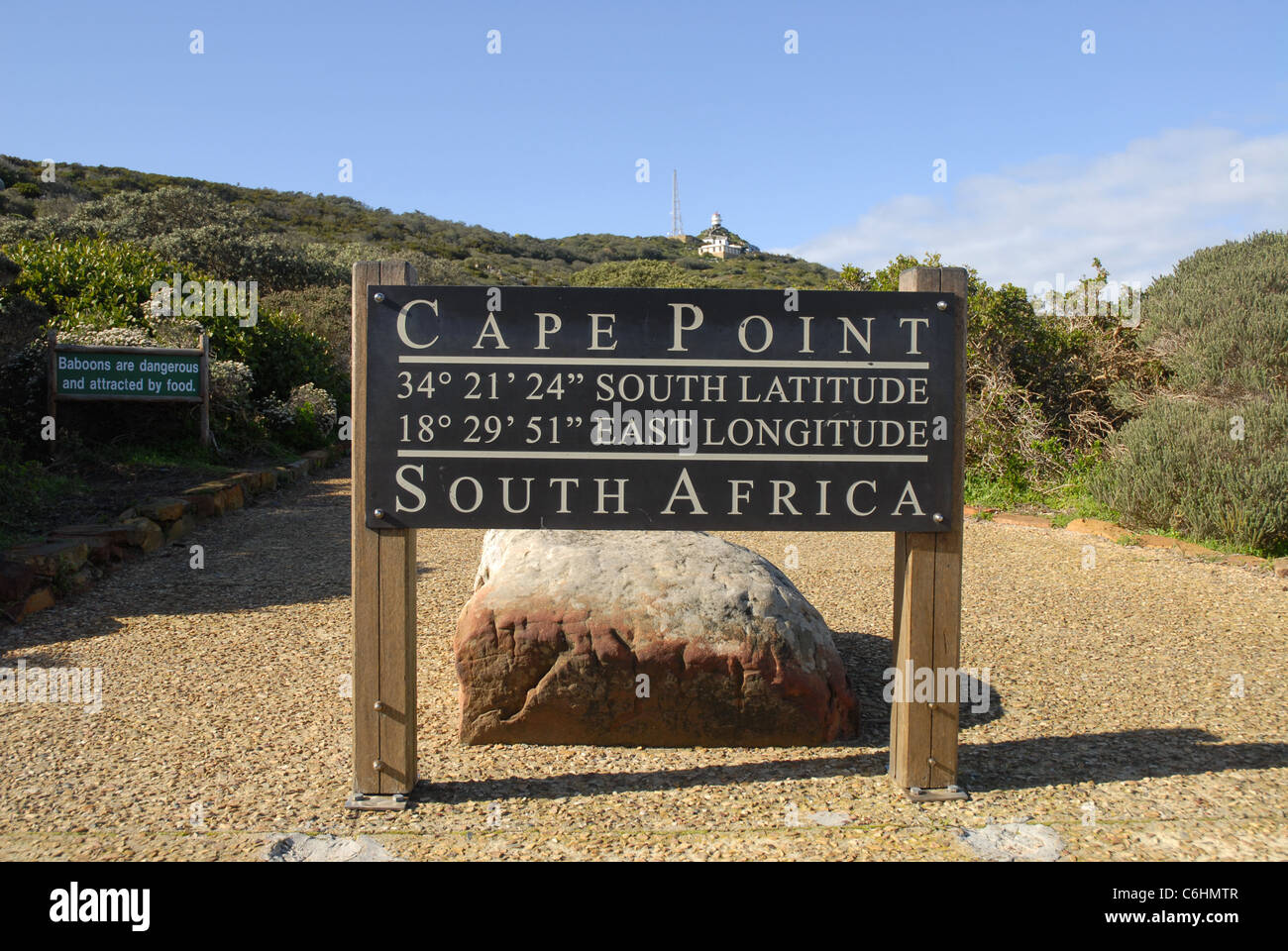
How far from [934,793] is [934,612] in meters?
0.64

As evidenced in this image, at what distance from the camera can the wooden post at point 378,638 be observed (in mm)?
3115

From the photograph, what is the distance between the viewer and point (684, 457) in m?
3.16

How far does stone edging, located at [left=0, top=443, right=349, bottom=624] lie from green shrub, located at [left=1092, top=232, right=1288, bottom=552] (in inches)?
325

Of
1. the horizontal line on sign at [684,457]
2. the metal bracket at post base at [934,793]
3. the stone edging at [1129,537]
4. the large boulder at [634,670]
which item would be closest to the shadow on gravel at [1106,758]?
the metal bracket at post base at [934,793]

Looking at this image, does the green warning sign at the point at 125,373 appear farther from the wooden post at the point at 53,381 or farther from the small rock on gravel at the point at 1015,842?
the small rock on gravel at the point at 1015,842

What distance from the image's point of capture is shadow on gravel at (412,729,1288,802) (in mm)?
3277

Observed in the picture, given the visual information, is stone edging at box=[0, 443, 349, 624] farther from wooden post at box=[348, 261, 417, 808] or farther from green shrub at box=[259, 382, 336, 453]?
wooden post at box=[348, 261, 417, 808]

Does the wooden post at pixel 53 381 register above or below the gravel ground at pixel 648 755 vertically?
above

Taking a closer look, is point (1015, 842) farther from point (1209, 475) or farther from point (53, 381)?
point (53, 381)

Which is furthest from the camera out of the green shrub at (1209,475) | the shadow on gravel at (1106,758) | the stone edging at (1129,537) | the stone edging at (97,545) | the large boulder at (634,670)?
the green shrub at (1209,475)

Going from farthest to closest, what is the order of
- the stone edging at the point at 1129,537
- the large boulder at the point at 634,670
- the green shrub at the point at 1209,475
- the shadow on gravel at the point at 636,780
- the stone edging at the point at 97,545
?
the green shrub at the point at 1209,475 → the stone edging at the point at 1129,537 → the stone edging at the point at 97,545 → the large boulder at the point at 634,670 → the shadow on gravel at the point at 636,780

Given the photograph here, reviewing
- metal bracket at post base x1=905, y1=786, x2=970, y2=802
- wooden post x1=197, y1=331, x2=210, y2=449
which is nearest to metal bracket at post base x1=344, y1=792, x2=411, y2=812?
metal bracket at post base x1=905, y1=786, x2=970, y2=802

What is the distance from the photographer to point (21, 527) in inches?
259

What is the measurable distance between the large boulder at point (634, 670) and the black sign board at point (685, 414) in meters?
0.65
